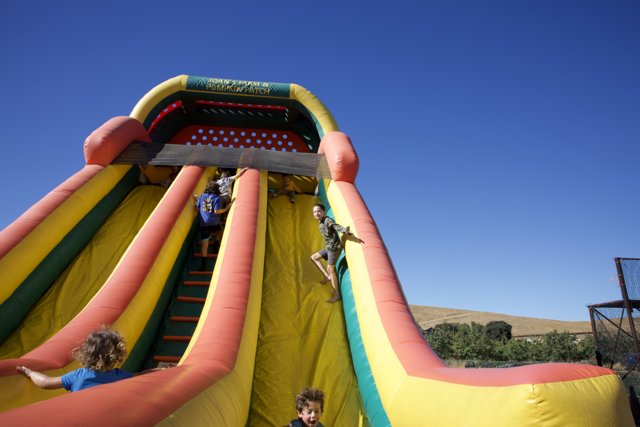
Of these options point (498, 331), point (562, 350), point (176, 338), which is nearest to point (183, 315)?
point (176, 338)

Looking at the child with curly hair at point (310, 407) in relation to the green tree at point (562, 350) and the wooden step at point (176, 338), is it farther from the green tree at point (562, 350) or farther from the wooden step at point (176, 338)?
the green tree at point (562, 350)

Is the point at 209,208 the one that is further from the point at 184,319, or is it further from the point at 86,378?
the point at 86,378

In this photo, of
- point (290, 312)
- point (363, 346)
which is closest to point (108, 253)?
point (290, 312)

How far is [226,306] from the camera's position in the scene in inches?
123

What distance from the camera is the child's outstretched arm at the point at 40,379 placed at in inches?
84.1

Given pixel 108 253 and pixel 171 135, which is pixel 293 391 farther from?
pixel 171 135

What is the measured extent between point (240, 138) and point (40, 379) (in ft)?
18.9

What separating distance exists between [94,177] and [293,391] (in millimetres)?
3348

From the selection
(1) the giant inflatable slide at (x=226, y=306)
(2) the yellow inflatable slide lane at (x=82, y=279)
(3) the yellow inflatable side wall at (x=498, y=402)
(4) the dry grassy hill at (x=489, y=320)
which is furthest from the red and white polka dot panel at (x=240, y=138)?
(4) the dry grassy hill at (x=489, y=320)

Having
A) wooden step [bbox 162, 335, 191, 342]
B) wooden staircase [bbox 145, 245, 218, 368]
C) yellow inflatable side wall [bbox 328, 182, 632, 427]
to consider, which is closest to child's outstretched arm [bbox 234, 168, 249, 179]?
wooden staircase [bbox 145, 245, 218, 368]

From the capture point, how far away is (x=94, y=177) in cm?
510

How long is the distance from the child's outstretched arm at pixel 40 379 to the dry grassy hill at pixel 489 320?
77.1ft

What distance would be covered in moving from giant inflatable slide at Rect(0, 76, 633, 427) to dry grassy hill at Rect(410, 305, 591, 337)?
2039 centimetres

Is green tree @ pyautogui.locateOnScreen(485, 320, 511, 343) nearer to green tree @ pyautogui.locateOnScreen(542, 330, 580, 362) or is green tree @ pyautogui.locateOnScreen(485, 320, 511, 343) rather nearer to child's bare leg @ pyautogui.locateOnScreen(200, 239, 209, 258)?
green tree @ pyautogui.locateOnScreen(542, 330, 580, 362)
